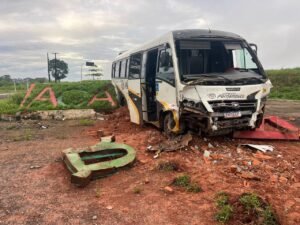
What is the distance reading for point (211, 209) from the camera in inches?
190

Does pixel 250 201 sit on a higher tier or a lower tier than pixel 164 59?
lower

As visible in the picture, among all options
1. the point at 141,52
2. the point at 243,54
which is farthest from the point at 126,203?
the point at 141,52

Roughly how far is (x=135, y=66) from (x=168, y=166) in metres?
5.57

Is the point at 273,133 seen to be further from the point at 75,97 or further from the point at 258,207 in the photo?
the point at 75,97

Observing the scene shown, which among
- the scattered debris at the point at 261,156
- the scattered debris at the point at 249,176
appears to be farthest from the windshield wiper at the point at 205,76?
the scattered debris at the point at 249,176

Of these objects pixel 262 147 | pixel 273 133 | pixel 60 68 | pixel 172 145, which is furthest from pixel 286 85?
pixel 60 68

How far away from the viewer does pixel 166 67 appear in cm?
859

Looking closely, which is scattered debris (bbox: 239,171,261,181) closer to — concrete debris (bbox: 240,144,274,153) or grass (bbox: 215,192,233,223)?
grass (bbox: 215,192,233,223)

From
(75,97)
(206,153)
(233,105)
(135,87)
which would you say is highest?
(135,87)

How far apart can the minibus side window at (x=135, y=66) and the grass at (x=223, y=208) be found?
20.6 feet

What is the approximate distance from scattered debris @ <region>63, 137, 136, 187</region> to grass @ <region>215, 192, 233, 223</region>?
2.21 meters

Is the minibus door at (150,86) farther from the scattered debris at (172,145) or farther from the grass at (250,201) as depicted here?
the grass at (250,201)

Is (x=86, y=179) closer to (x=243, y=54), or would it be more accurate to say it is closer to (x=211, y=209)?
(x=211, y=209)

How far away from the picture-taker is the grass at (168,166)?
6.48 meters
